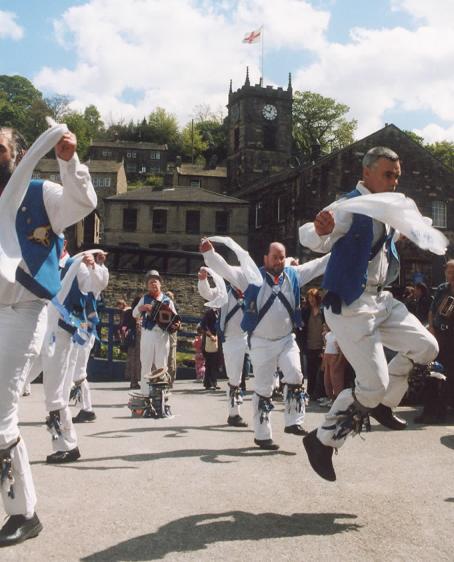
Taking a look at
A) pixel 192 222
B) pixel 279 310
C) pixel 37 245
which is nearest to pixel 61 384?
Answer: pixel 279 310

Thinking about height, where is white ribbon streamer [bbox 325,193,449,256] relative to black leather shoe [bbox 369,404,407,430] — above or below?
above

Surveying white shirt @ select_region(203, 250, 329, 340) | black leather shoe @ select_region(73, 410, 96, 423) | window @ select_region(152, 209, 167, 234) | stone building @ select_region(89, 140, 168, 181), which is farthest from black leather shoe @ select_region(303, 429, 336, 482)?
stone building @ select_region(89, 140, 168, 181)

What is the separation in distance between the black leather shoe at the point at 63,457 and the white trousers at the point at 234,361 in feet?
11.8

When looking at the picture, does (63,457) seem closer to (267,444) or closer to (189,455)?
(189,455)

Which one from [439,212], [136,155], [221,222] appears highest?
[136,155]

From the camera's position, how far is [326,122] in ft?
297

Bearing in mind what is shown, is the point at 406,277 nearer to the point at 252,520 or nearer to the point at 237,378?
the point at 237,378

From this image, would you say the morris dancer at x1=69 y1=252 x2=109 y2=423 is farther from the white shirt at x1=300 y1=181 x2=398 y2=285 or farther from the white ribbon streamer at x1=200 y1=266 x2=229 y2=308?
the white shirt at x1=300 y1=181 x2=398 y2=285

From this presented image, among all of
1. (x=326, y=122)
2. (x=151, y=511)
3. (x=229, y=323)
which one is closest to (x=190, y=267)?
(x=229, y=323)

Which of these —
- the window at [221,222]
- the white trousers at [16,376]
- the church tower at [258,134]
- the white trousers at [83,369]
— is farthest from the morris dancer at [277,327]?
the church tower at [258,134]

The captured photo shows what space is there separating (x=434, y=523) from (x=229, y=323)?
21.7ft

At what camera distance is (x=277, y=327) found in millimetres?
7637

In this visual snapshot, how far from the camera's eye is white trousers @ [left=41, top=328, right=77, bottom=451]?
6.49m

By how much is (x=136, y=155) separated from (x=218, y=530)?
103 metres
